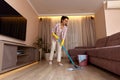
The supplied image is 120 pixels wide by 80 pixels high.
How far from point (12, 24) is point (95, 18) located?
3.56m

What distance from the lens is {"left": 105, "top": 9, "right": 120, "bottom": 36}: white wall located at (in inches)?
134

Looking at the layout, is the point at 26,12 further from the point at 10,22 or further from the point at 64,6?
the point at 64,6

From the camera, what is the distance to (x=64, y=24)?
8.40 ft

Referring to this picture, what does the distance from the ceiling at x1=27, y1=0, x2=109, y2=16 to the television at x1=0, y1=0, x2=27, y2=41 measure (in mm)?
1299

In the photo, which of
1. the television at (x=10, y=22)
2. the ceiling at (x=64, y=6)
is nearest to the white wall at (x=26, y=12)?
the television at (x=10, y=22)

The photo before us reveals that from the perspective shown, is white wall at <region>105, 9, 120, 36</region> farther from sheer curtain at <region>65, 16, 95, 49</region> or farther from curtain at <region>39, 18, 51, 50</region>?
curtain at <region>39, 18, 51, 50</region>

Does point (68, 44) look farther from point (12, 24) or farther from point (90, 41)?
point (12, 24)

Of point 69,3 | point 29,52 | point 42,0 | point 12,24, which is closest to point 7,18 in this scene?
point 12,24

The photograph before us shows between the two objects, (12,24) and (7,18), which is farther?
(12,24)

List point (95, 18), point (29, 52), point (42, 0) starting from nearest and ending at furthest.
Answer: point (29, 52)
point (42, 0)
point (95, 18)

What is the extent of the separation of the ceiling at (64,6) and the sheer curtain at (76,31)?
1.19 ft

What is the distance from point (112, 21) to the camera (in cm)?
345

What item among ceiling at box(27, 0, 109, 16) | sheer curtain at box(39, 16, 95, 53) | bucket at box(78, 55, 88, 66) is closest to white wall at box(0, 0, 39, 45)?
ceiling at box(27, 0, 109, 16)

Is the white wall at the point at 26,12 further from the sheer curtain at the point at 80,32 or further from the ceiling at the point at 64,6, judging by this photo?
the sheer curtain at the point at 80,32
